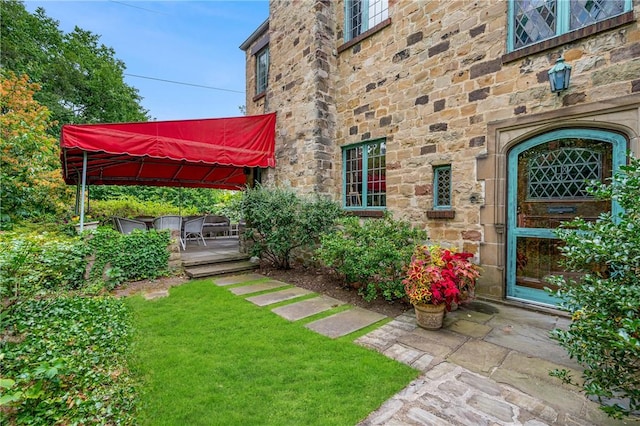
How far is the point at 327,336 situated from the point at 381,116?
4452mm

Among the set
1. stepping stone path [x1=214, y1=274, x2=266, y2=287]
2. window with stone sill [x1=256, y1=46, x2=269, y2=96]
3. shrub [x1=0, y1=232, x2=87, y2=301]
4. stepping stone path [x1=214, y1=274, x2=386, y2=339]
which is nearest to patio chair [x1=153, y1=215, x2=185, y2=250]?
stepping stone path [x1=214, y1=274, x2=266, y2=287]

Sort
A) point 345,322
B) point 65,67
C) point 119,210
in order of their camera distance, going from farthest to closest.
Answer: point 65,67
point 119,210
point 345,322

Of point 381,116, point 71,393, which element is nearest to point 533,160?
point 381,116

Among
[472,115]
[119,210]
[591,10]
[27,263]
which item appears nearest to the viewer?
[27,263]

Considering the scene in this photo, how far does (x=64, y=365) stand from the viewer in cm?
234

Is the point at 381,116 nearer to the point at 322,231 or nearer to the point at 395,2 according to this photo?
the point at 395,2

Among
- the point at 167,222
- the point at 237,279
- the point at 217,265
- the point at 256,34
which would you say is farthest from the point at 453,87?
the point at 167,222

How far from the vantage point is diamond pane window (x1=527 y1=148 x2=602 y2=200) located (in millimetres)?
3678

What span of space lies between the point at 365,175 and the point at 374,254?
2468 mm

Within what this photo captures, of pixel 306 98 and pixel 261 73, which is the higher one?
pixel 261 73

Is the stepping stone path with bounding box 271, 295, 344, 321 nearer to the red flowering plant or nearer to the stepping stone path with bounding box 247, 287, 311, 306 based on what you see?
the stepping stone path with bounding box 247, 287, 311, 306

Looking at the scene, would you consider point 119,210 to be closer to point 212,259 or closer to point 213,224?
point 213,224

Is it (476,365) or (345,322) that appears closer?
(476,365)

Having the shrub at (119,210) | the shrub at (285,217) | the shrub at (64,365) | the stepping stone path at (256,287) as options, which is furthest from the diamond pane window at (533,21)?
the shrub at (119,210)
